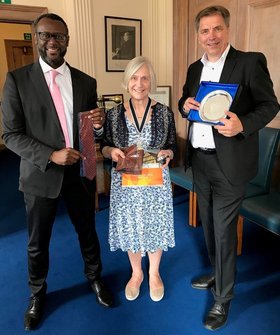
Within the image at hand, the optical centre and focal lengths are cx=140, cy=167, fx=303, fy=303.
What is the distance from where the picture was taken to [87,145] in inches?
60.5

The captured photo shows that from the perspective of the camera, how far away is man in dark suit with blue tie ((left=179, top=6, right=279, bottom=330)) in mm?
1423

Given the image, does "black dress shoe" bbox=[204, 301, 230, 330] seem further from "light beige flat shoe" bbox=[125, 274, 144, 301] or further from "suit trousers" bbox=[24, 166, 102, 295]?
"suit trousers" bbox=[24, 166, 102, 295]

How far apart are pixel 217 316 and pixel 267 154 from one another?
1303mm

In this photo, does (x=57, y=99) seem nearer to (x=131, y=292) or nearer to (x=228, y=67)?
(x=228, y=67)

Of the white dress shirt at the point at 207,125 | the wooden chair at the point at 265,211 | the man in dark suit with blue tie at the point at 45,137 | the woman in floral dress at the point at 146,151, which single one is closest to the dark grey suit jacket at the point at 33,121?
the man in dark suit with blue tie at the point at 45,137

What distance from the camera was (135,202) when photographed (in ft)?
5.88

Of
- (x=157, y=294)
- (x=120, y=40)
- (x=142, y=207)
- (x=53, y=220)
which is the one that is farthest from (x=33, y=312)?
(x=120, y=40)

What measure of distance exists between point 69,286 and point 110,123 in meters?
1.16

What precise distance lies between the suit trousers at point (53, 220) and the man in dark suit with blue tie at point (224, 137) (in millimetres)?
654

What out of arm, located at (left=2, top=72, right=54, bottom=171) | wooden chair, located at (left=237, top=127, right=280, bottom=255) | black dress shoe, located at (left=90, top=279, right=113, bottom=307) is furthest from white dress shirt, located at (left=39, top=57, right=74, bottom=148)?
wooden chair, located at (left=237, top=127, right=280, bottom=255)

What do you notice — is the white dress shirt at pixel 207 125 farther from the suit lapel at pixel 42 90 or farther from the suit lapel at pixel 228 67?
the suit lapel at pixel 42 90

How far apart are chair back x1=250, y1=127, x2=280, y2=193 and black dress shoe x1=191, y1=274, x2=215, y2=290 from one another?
83cm

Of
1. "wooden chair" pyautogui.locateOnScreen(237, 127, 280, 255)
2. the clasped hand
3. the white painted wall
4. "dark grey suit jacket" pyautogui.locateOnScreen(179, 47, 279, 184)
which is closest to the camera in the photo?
the clasped hand

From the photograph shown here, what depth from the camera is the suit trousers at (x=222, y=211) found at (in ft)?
5.22
